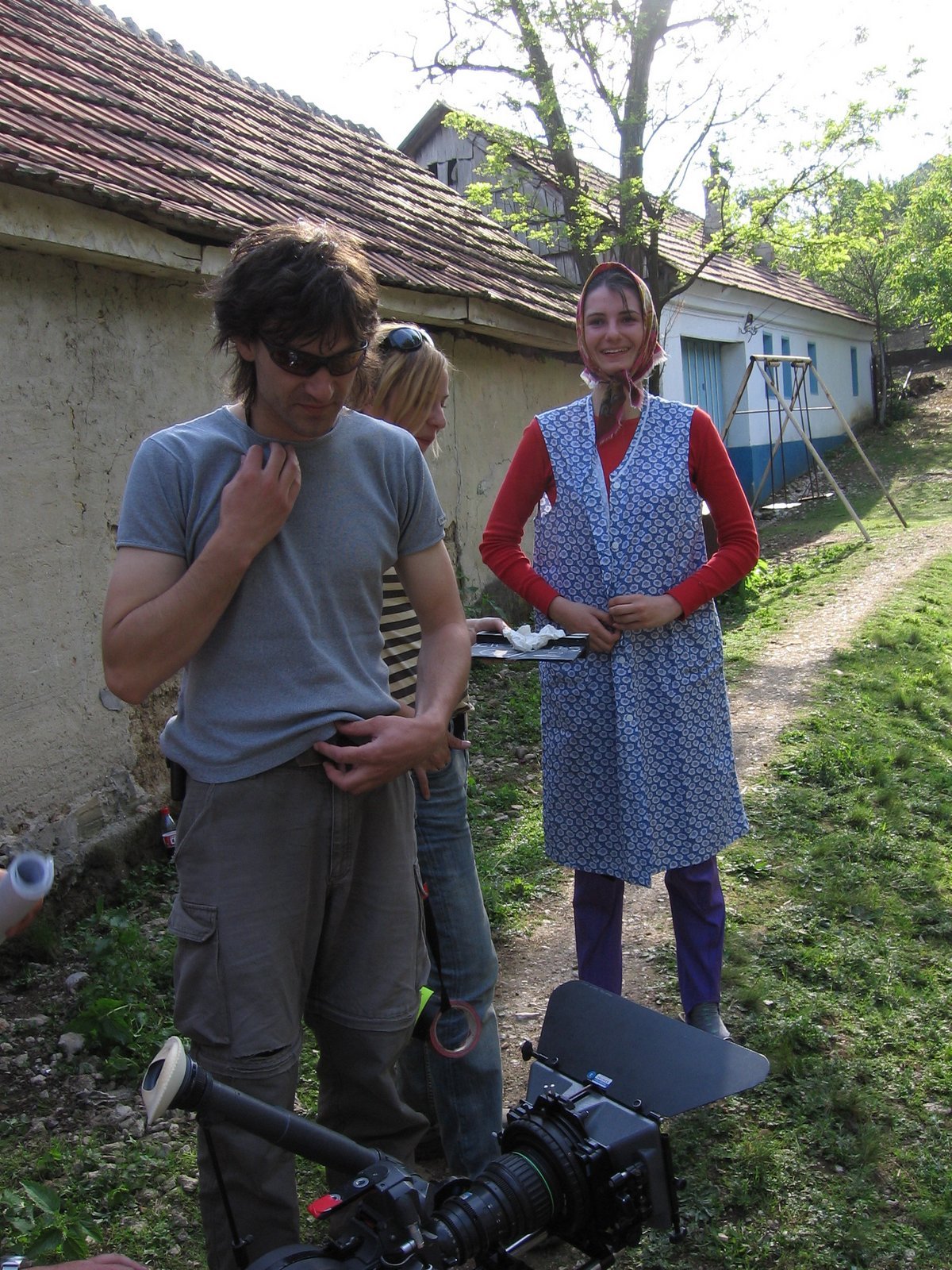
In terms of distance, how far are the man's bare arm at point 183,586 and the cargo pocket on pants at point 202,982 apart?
0.37 m

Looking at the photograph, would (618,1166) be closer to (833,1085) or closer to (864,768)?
(833,1085)

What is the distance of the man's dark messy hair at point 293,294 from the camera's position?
5.74ft

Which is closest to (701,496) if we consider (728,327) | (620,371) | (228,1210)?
(620,371)

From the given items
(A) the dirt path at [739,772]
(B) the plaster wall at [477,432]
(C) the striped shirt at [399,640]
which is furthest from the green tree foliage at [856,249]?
(C) the striped shirt at [399,640]

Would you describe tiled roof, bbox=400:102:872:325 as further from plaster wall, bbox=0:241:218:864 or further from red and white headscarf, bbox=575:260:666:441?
red and white headscarf, bbox=575:260:666:441

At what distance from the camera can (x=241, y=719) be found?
179cm

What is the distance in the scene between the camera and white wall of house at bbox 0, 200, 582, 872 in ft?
14.2

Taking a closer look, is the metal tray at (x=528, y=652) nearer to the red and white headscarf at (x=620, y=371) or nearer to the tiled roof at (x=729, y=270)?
the red and white headscarf at (x=620, y=371)

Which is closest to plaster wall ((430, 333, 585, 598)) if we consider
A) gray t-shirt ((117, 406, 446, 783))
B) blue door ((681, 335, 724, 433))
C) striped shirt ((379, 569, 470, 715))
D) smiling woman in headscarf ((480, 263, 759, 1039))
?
smiling woman in headscarf ((480, 263, 759, 1039))

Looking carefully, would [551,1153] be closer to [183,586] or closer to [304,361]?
[183,586]

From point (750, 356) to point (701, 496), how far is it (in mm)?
15326

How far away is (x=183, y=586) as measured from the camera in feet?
5.58

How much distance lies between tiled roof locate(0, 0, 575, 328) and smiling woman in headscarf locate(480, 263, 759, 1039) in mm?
2348

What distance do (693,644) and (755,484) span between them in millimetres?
16147
